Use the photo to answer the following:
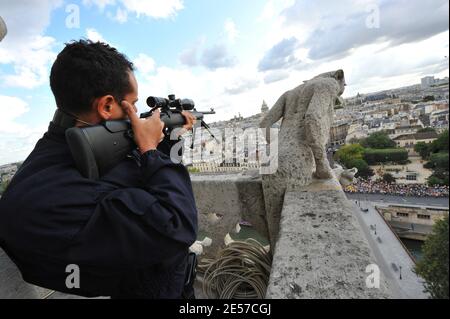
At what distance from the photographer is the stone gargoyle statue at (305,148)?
2.20 metres

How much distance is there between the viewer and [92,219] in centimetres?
87

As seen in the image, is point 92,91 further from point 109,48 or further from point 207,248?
point 207,248

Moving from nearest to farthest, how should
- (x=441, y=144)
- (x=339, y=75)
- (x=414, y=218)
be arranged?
1. (x=441, y=144)
2. (x=414, y=218)
3. (x=339, y=75)

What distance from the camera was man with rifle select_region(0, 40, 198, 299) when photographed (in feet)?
2.82

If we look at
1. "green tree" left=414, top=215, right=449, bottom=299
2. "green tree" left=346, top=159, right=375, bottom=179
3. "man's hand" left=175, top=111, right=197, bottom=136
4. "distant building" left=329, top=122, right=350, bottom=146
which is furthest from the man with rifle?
"distant building" left=329, top=122, right=350, bottom=146

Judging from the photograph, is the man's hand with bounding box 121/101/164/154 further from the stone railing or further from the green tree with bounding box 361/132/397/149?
the green tree with bounding box 361/132/397/149

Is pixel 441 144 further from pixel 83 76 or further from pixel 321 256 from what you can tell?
pixel 83 76

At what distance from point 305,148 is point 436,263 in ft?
5.25

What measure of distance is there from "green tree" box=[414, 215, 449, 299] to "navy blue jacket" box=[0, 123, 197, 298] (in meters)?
0.74

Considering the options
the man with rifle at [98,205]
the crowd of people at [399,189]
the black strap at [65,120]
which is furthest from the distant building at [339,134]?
the black strap at [65,120]

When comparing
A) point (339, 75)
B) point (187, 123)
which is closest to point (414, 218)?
point (187, 123)

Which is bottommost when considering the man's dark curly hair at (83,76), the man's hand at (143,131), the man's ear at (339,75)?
the man's hand at (143,131)

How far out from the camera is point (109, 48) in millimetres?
1178

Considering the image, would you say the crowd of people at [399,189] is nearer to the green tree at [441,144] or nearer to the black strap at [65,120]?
the green tree at [441,144]
